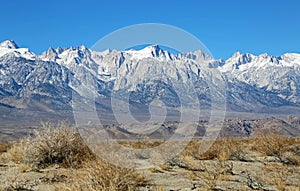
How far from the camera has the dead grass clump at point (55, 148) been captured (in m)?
17.5

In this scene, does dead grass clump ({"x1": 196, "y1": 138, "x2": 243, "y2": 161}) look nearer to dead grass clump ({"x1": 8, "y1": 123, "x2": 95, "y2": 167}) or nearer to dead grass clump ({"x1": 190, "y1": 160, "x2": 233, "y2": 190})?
dead grass clump ({"x1": 190, "y1": 160, "x2": 233, "y2": 190})

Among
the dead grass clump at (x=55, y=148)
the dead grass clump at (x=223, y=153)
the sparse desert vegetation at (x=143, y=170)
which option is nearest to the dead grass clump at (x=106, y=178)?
the sparse desert vegetation at (x=143, y=170)

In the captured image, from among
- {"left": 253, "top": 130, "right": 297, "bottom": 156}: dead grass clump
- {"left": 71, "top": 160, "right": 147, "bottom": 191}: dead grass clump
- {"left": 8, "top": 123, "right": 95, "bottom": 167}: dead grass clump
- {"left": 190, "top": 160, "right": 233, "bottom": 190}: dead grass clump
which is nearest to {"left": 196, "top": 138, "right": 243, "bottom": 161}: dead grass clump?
{"left": 253, "top": 130, "right": 297, "bottom": 156}: dead grass clump

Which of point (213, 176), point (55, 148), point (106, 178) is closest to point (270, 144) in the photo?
point (213, 176)

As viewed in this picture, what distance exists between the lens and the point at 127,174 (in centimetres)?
1213

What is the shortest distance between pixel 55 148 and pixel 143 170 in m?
3.94

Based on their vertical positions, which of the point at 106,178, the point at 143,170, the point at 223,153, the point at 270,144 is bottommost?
the point at 106,178

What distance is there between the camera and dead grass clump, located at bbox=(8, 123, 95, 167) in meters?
17.5

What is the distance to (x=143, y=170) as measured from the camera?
16828mm

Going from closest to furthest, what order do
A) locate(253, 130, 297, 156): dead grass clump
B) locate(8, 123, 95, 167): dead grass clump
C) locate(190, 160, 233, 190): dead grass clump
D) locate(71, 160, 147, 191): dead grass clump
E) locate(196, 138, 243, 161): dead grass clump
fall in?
locate(71, 160, 147, 191): dead grass clump < locate(190, 160, 233, 190): dead grass clump < locate(8, 123, 95, 167): dead grass clump < locate(196, 138, 243, 161): dead grass clump < locate(253, 130, 297, 156): dead grass clump

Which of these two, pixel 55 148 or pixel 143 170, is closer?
pixel 143 170

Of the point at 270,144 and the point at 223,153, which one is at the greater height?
the point at 270,144

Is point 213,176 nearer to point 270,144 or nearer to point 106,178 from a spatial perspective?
point 106,178

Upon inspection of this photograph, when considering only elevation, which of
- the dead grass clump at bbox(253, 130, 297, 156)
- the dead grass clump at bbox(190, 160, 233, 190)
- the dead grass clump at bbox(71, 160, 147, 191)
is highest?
the dead grass clump at bbox(253, 130, 297, 156)
